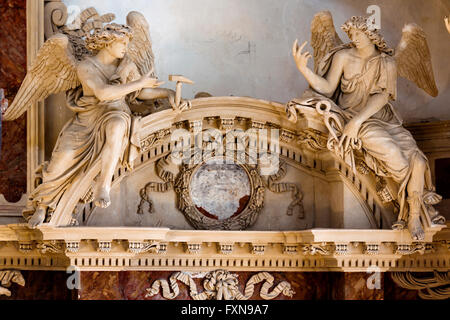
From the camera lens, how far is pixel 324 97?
285 inches

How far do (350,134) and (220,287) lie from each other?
1487 mm

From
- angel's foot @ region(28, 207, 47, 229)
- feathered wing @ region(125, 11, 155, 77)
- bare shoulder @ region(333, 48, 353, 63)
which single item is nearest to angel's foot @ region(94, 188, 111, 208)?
angel's foot @ region(28, 207, 47, 229)

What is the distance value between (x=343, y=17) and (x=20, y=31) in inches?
109

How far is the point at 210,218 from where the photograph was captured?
743 centimetres

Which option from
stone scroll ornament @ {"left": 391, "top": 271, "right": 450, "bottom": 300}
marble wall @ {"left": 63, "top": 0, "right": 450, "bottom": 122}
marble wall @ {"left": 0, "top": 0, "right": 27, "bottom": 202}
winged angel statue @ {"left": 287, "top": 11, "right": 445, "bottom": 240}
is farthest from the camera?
marble wall @ {"left": 63, "top": 0, "right": 450, "bottom": 122}

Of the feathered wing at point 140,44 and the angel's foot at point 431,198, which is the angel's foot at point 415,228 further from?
the feathered wing at point 140,44

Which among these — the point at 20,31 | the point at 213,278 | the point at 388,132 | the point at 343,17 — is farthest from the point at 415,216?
the point at 20,31

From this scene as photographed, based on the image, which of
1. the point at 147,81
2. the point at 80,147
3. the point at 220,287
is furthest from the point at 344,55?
the point at 80,147

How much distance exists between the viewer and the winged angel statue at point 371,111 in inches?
280

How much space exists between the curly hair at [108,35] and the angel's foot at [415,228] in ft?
7.89

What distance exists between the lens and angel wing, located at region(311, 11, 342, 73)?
7652 millimetres

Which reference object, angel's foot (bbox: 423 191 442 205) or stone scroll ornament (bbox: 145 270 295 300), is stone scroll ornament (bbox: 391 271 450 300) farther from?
stone scroll ornament (bbox: 145 270 295 300)

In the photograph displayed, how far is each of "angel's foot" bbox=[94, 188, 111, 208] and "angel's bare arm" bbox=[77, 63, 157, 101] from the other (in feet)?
2.14

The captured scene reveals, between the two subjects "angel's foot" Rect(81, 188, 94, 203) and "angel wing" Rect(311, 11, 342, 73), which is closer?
"angel's foot" Rect(81, 188, 94, 203)
